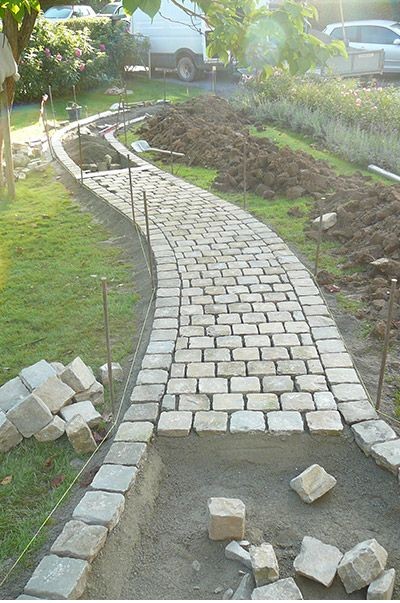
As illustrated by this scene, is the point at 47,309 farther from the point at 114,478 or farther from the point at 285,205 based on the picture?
the point at 285,205

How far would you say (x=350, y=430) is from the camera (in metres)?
3.93

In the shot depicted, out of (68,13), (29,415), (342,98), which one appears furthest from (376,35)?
(29,415)

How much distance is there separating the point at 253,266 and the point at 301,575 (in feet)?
13.0

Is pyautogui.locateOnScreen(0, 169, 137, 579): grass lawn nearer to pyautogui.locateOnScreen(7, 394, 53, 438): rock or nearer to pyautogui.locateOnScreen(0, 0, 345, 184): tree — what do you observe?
pyautogui.locateOnScreen(7, 394, 53, 438): rock

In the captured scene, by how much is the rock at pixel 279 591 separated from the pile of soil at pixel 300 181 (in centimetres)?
275

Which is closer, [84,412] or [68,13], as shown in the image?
[84,412]

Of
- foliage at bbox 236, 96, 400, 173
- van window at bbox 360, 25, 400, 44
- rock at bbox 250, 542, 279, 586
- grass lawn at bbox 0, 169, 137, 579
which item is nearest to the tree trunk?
grass lawn at bbox 0, 169, 137, 579

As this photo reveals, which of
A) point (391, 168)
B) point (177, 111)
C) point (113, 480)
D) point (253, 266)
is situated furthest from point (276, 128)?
point (113, 480)

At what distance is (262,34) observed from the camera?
3230 millimetres

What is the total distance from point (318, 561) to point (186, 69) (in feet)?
68.0

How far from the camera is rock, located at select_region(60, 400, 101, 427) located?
406cm

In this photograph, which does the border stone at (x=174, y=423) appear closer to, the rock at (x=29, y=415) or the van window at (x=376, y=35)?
the rock at (x=29, y=415)

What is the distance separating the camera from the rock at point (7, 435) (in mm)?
3935

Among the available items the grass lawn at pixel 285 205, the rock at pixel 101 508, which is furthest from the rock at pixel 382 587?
the grass lawn at pixel 285 205
